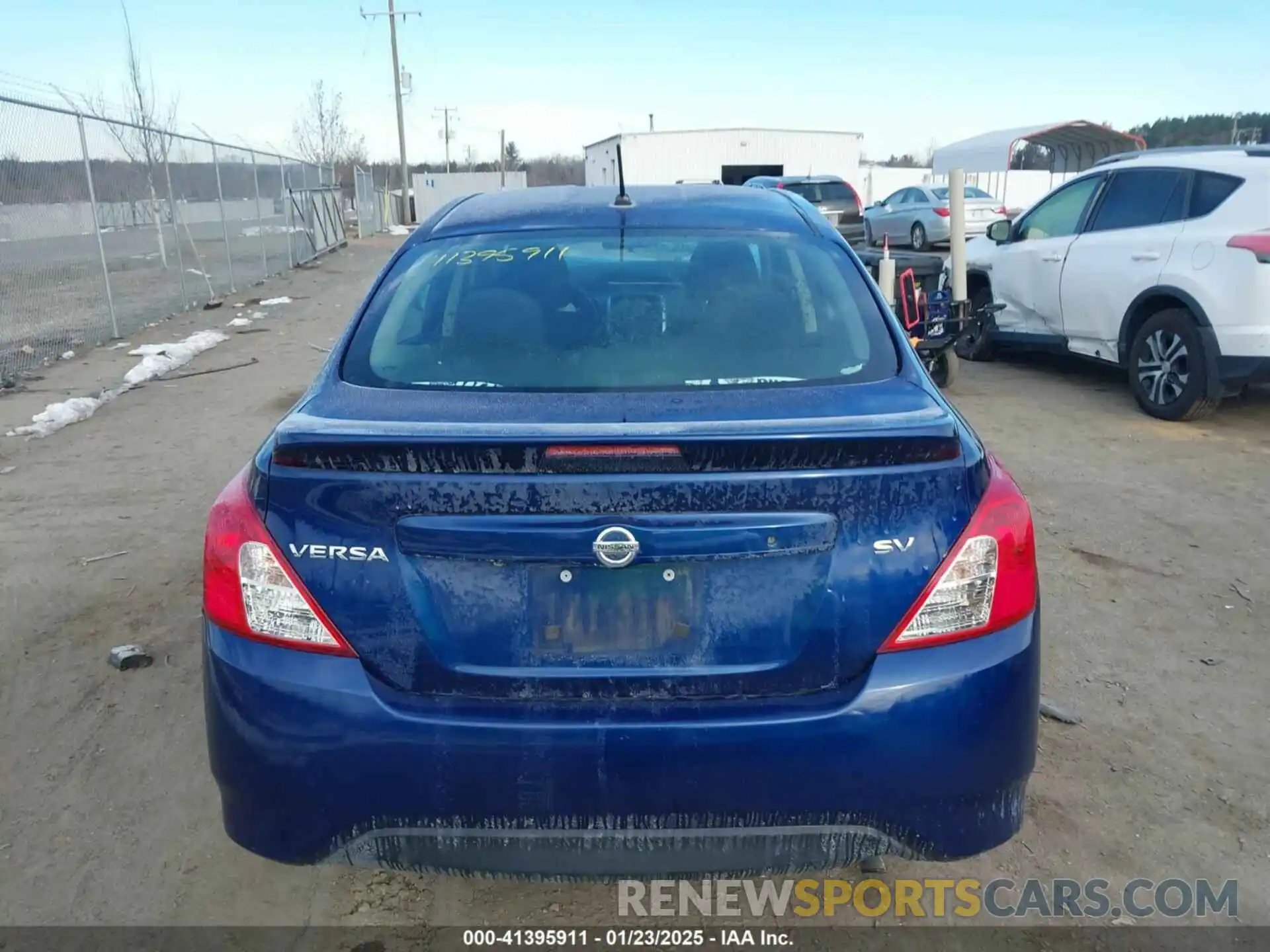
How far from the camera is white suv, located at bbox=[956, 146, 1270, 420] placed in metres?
6.48

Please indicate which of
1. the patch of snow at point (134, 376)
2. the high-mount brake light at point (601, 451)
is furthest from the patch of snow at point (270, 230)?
the high-mount brake light at point (601, 451)

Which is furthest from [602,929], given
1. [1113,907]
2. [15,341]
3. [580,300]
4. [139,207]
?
→ [139,207]

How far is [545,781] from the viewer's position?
200 centimetres

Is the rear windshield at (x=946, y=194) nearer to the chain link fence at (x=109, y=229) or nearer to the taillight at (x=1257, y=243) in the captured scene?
the chain link fence at (x=109, y=229)

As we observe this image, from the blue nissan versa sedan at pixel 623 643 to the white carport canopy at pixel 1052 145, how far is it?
28.4 m

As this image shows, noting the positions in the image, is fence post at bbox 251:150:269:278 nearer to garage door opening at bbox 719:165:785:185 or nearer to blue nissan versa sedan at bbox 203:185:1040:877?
blue nissan versa sedan at bbox 203:185:1040:877

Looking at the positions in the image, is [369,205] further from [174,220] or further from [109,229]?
[109,229]

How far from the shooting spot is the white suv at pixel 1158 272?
648 centimetres

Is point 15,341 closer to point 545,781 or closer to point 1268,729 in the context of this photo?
point 545,781

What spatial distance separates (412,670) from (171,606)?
2.84 m

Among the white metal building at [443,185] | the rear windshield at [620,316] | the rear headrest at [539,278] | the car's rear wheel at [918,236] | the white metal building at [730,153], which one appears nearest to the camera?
the rear windshield at [620,316]

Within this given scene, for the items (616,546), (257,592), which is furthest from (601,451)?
(257,592)

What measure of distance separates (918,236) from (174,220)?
50.9 ft

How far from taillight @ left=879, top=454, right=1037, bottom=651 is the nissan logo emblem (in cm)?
55
